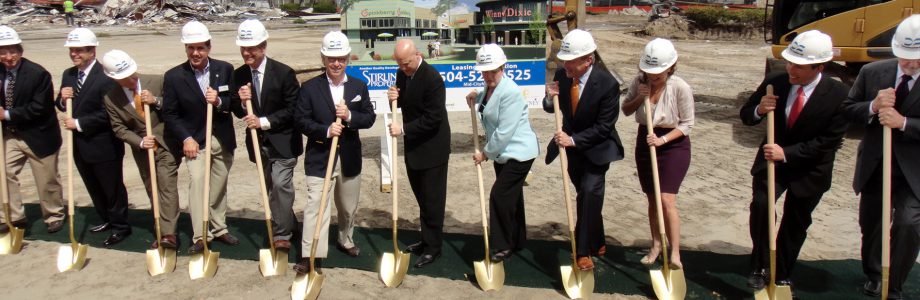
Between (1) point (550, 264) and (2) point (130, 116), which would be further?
(2) point (130, 116)

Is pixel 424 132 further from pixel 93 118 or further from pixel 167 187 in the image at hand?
pixel 93 118

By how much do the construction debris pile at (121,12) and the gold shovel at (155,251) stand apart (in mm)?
39276

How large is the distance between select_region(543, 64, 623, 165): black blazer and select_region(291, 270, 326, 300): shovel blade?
6.69 feet

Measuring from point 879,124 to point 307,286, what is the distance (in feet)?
12.8

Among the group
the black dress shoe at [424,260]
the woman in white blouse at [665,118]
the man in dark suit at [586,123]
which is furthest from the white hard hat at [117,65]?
the woman in white blouse at [665,118]

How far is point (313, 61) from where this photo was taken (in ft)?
61.6

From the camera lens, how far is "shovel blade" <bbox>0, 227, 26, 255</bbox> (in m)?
5.46

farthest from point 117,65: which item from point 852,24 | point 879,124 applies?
point 852,24

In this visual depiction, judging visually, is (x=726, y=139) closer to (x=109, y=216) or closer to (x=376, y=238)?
(x=376, y=238)

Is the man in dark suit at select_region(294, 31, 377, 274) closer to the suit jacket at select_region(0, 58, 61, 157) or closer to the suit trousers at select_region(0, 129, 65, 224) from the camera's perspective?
the suit jacket at select_region(0, 58, 61, 157)

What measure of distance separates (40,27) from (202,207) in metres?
39.3

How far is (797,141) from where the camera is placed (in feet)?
13.4

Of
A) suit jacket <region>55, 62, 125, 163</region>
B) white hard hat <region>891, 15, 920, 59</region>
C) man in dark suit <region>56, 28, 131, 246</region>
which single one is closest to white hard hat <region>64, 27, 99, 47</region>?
man in dark suit <region>56, 28, 131, 246</region>

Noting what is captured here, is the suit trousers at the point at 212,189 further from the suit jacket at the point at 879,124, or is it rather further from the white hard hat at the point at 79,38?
the suit jacket at the point at 879,124
